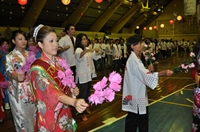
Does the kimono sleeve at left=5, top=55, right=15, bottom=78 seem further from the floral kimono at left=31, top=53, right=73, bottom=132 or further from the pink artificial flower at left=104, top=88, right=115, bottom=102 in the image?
the pink artificial flower at left=104, top=88, right=115, bottom=102

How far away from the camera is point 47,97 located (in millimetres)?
1457

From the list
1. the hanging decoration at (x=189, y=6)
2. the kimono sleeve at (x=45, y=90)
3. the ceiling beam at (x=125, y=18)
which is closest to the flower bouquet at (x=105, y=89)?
the kimono sleeve at (x=45, y=90)

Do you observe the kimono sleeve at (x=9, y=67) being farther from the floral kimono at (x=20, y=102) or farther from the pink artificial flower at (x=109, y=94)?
the pink artificial flower at (x=109, y=94)

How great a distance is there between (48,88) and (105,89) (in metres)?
0.50

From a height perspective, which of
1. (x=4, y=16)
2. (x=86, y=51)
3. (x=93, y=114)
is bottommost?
(x=93, y=114)

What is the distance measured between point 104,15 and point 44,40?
46.0 ft

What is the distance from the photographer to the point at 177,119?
3.38 m

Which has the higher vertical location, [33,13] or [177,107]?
[33,13]

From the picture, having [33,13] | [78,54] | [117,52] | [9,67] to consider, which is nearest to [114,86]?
[9,67]

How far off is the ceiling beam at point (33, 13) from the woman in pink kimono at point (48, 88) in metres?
8.80

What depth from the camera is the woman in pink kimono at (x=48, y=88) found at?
1.47 metres

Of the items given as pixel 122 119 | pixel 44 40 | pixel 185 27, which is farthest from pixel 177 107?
pixel 185 27

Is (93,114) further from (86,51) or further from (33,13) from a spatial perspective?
(33,13)

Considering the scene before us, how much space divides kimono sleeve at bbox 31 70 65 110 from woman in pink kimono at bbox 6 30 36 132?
0.96 meters
